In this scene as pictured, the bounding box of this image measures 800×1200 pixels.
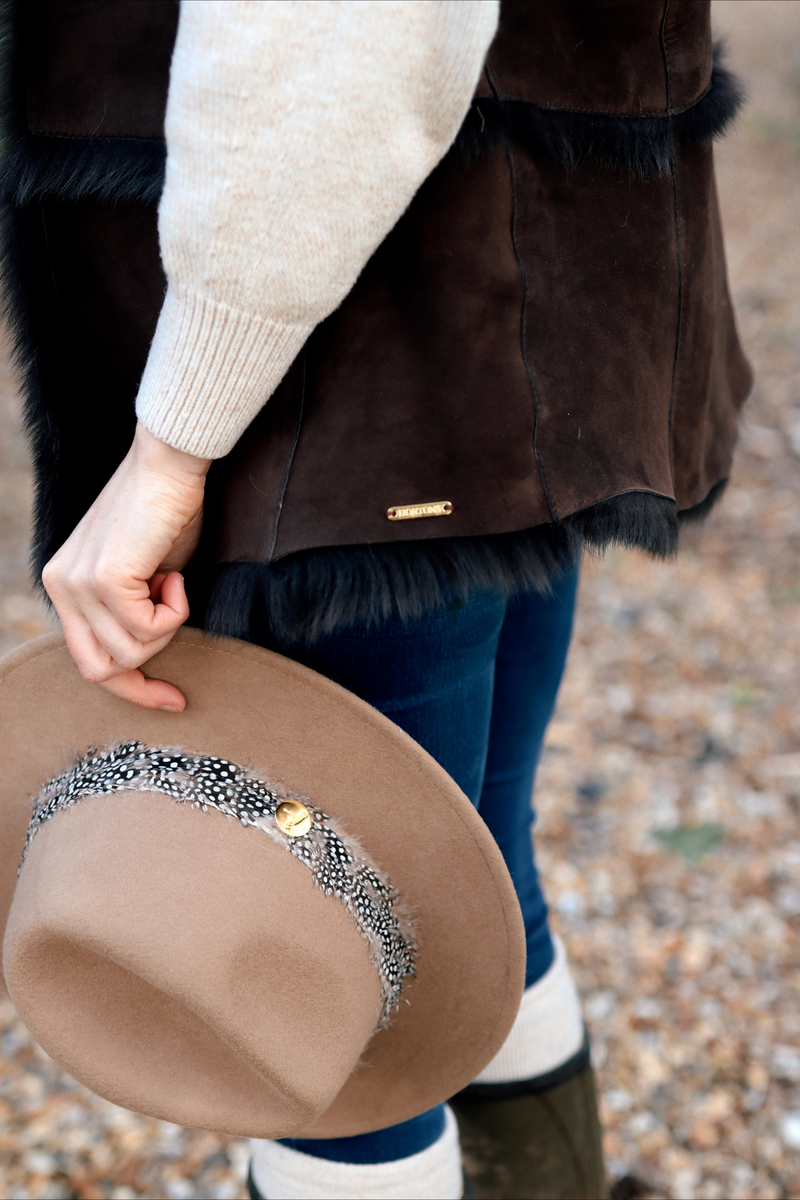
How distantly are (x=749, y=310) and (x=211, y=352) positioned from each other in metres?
5.53

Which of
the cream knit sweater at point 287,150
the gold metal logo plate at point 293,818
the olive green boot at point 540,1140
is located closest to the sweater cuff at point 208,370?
the cream knit sweater at point 287,150

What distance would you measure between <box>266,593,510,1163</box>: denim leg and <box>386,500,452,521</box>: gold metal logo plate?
0.36 feet

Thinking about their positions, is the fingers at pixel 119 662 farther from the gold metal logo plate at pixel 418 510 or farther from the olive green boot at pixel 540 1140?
the olive green boot at pixel 540 1140

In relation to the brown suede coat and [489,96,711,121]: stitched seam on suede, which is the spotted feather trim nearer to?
the brown suede coat

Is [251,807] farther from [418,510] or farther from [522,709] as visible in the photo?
[522,709]

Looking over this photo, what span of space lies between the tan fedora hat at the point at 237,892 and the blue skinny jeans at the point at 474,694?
0.14 ft

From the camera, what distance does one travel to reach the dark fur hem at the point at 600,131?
2.73ft

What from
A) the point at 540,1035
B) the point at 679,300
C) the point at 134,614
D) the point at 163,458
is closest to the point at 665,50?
the point at 679,300

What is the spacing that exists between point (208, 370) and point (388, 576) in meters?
0.23

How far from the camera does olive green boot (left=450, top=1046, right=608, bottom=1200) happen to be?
1.54 meters

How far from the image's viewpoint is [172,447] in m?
0.84

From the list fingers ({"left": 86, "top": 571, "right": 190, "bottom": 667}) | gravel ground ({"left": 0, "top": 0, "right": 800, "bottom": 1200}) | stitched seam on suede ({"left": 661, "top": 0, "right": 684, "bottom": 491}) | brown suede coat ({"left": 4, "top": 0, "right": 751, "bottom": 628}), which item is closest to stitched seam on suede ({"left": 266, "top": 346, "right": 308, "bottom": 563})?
brown suede coat ({"left": 4, "top": 0, "right": 751, "bottom": 628})

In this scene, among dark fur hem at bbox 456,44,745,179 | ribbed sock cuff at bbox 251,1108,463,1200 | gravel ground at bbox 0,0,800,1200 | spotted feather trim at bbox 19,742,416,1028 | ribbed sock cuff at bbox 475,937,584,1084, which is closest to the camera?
dark fur hem at bbox 456,44,745,179

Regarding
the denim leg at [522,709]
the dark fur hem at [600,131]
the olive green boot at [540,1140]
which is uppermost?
the dark fur hem at [600,131]
